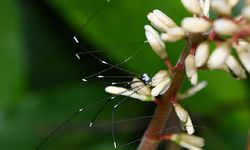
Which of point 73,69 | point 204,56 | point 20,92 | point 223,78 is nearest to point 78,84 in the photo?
point 73,69

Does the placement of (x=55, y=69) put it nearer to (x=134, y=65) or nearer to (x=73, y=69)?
(x=73, y=69)

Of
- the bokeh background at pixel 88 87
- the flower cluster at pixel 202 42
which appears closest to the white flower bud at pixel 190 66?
the flower cluster at pixel 202 42

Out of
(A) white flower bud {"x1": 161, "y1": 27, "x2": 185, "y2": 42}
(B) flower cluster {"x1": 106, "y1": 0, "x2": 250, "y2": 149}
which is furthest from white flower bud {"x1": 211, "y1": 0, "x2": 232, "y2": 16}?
(A) white flower bud {"x1": 161, "y1": 27, "x2": 185, "y2": 42}

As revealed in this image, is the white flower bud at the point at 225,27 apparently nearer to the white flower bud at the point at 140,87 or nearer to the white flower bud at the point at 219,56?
the white flower bud at the point at 219,56

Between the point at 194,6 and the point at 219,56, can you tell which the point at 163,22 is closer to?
the point at 194,6

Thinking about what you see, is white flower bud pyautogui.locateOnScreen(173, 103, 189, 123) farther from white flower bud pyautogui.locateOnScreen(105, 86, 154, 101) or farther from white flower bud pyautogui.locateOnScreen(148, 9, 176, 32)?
white flower bud pyautogui.locateOnScreen(148, 9, 176, 32)
